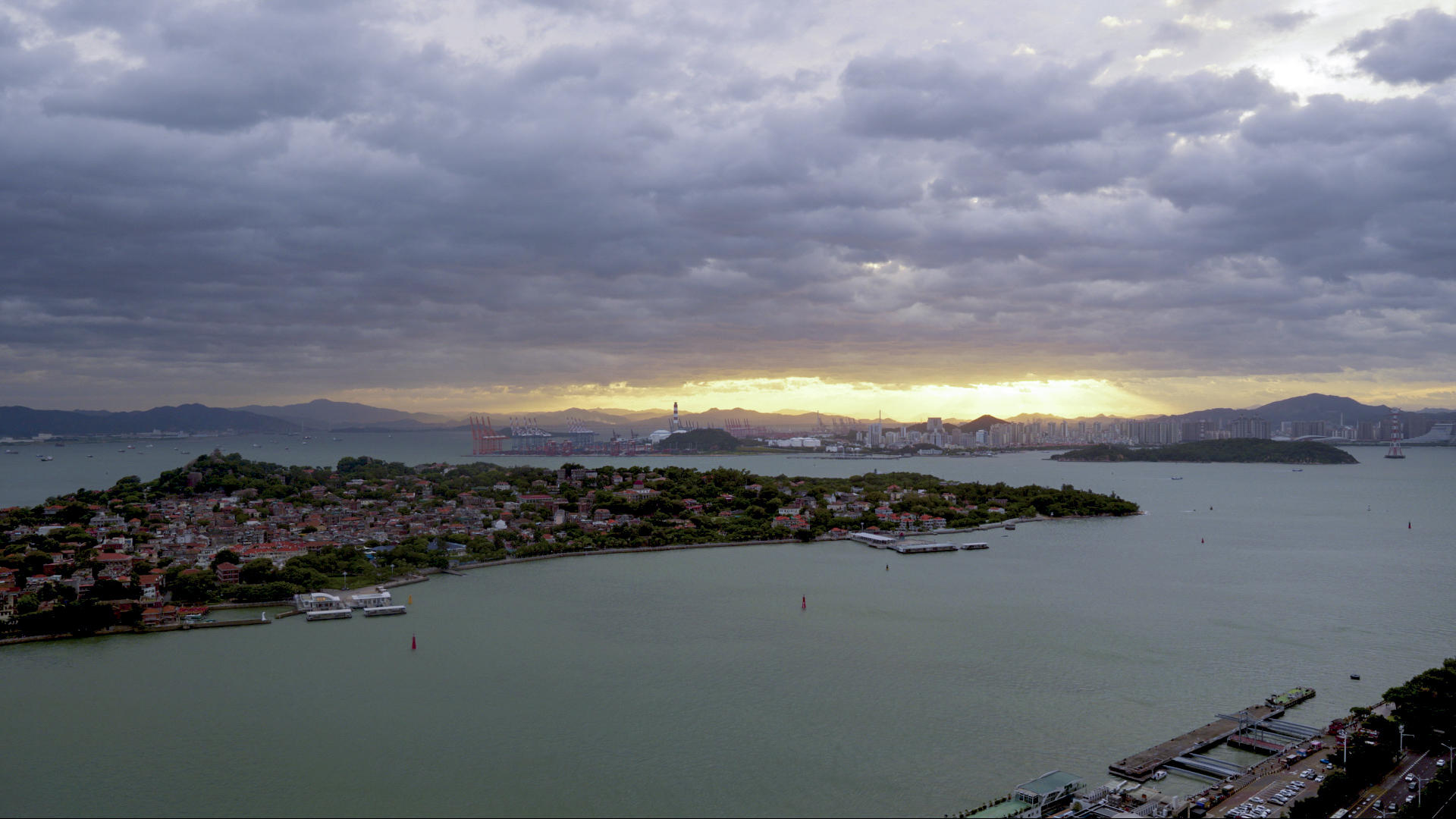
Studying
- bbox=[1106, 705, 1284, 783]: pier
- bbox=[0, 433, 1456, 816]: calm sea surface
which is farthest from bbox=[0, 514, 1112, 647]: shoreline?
bbox=[1106, 705, 1284, 783]: pier

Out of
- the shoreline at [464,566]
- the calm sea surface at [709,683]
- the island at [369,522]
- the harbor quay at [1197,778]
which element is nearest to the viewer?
the harbor quay at [1197,778]

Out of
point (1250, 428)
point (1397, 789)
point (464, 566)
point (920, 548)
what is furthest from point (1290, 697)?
point (1250, 428)

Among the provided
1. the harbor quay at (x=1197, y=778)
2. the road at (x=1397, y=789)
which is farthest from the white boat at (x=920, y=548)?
the road at (x=1397, y=789)

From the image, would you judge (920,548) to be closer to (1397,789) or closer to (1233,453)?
(1397,789)

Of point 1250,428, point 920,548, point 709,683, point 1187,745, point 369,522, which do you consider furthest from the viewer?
point 1250,428

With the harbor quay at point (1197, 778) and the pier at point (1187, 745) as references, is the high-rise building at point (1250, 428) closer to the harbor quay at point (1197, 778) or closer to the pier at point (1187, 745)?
the pier at point (1187, 745)

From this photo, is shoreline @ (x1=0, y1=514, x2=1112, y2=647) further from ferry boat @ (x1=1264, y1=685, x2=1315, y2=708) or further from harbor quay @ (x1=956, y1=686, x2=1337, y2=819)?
ferry boat @ (x1=1264, y1=685, x2=1315, y2=708)

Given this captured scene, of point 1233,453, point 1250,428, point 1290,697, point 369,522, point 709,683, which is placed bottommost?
point 709,683
